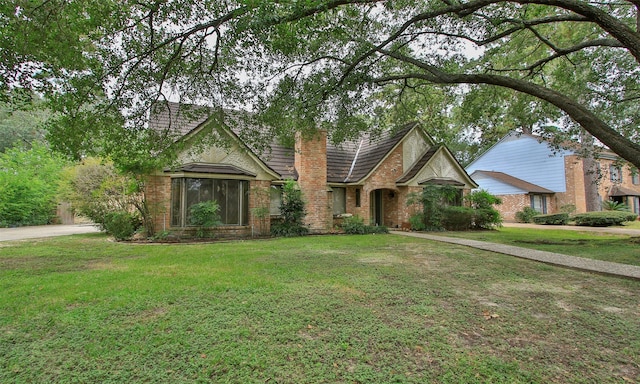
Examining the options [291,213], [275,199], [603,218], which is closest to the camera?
[291,213]

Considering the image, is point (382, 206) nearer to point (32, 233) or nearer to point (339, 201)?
point (339, 201)

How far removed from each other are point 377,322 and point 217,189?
1121cm

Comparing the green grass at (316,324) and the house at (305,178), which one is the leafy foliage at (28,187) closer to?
the house at (305,178)

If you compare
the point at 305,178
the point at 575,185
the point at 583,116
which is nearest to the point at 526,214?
the point at 575,185

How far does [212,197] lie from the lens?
44.9 ft

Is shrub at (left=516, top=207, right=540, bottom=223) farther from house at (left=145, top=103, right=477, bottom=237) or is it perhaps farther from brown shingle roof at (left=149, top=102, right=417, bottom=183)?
brown shingle roof at (left=149, top=102, right=417, bottom=183)

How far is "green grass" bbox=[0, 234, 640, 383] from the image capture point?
283 cm

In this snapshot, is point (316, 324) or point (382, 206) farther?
point (382, 206)

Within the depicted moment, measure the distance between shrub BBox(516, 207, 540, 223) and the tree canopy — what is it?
1325 centimetres

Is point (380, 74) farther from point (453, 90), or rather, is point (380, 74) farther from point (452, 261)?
point (452, 261)

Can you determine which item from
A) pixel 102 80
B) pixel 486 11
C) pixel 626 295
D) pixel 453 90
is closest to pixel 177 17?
pixel 102 80

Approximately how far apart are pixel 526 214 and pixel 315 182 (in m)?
19.8

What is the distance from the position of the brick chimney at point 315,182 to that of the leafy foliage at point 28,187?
603 inches

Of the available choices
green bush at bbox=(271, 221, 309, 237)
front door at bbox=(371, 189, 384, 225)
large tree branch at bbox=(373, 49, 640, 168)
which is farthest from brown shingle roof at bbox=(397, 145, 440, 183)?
large tree branch at bbox=(373, 49, 640, 168)
